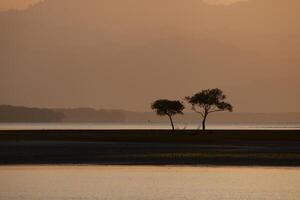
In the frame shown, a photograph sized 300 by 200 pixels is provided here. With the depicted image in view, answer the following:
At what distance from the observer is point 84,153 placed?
260 ft

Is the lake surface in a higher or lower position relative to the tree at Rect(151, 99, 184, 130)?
lower

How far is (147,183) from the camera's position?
171 ft

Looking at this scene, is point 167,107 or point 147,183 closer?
point 147,183

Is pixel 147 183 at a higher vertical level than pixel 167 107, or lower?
lower

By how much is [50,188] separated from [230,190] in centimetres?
1137

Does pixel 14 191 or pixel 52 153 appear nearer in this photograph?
pixel 14 191

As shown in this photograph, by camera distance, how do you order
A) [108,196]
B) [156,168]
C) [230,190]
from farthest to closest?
[156,168]
[230,190]
[108,196]

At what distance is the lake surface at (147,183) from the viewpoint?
151 feet

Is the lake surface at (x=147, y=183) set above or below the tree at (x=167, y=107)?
below

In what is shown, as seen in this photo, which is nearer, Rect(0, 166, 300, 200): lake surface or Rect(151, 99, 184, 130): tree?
Rect(0, 166, 300, 200): lake surface

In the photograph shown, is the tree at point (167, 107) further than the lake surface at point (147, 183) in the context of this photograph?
Yes

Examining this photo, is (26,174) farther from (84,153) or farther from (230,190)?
(84,153)

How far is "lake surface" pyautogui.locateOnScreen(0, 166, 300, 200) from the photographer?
46062 millimetres

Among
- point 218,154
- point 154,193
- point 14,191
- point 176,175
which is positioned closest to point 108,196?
point 154,193
